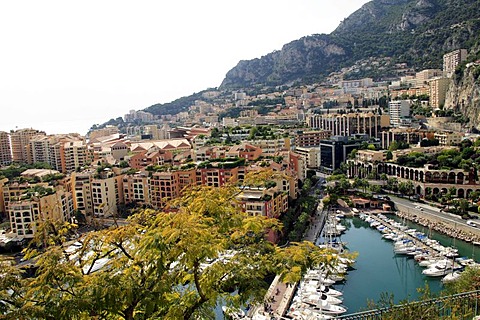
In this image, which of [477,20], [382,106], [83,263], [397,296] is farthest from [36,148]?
[477,20]

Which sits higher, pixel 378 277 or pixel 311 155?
pixel 311 155

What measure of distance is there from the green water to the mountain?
→ 39.6 meters

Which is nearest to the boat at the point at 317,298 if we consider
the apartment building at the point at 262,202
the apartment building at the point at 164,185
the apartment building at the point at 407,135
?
the apartment building at the point at 262,202

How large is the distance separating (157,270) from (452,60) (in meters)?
50.3

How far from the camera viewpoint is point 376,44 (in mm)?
67438

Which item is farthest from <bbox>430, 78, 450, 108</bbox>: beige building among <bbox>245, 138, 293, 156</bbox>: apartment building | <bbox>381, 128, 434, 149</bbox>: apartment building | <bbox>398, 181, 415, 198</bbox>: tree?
<bbox>245, 138, 293, 156</bbox>: apartment building

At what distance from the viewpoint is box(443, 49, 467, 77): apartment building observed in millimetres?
43094

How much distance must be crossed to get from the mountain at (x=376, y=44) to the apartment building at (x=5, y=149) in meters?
46.7

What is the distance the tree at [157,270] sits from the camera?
245 centimetres

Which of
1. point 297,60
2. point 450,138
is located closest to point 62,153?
point 450,138

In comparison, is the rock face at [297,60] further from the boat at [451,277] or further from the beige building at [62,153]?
the boat at [451,277]

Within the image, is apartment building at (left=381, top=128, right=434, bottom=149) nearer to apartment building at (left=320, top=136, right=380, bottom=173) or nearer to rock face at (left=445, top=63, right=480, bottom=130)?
apartment building at (left=320, top=136, right=380, bottom=173)

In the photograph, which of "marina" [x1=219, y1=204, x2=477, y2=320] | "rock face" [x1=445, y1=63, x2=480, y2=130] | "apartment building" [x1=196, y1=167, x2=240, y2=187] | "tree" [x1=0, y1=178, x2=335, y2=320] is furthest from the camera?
"rock face" [x1=445, y1=63, x2=480, y2=130]

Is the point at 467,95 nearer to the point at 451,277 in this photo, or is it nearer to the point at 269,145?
the point at 269,145
